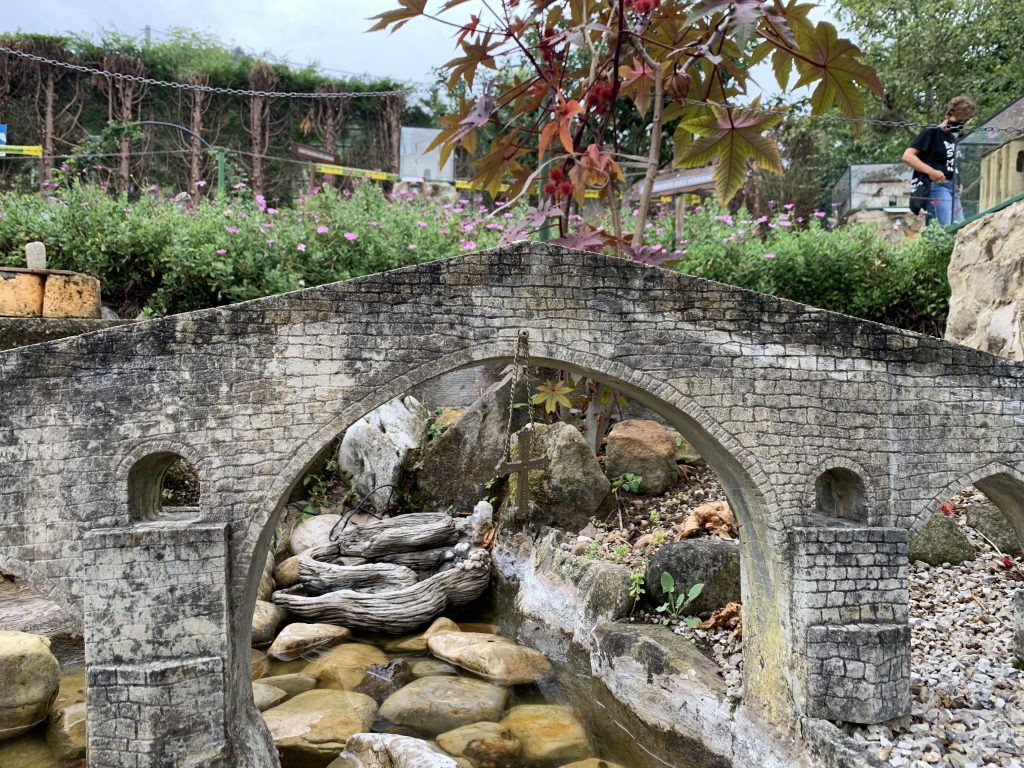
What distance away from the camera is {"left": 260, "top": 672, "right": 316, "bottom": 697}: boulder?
661cm

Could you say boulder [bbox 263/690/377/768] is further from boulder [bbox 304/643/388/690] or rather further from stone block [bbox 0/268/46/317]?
stone block [bbox 0/268/46/317]

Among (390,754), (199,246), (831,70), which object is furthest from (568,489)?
(199,246)

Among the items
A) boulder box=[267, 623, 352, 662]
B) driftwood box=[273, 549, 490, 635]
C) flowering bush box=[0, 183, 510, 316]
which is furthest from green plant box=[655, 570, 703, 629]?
flowering bush box=[0, 183, 510, 316]

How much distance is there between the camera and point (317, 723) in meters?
5.85

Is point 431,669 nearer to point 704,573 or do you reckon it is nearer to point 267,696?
point 267,696

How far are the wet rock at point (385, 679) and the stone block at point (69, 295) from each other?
4.21 metres

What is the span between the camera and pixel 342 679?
22.6 feet

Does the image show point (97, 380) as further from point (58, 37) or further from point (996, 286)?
point (58, 37)

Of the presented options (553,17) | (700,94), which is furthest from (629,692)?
(553,17)

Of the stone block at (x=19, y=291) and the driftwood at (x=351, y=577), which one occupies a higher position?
the stone block at (x=19, y=291)

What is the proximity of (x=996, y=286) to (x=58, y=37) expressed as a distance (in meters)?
18.1

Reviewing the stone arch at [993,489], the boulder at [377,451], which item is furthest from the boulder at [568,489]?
the stone arch at [993,489]

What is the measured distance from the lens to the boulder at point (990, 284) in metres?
7.99

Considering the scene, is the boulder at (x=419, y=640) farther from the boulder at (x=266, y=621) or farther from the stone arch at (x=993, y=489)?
the stone arch at (x=993, y=489)
